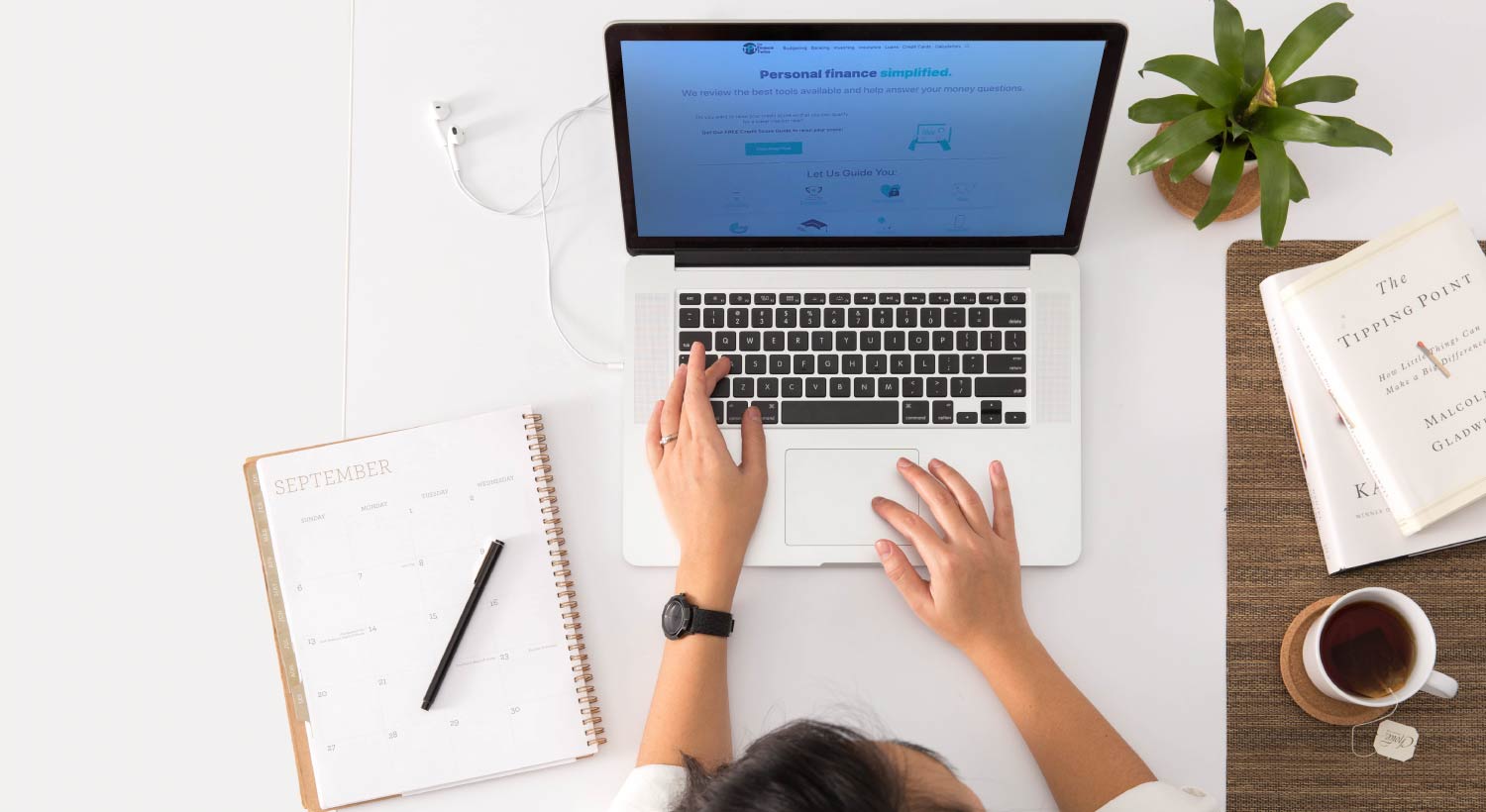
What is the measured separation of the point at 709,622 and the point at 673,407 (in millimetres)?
198

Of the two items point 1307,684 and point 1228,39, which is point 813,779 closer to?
point 1307,684

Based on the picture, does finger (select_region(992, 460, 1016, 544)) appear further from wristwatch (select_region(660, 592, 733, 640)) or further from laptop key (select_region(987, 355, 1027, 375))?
wristwatch (select_region(660, 592, 733, 640))

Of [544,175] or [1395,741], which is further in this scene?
[544,175]

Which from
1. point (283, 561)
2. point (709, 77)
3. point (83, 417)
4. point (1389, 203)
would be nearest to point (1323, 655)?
point (1389, 203)

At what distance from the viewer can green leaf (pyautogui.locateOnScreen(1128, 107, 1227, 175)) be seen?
814 mm

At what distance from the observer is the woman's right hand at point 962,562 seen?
87 centimetres

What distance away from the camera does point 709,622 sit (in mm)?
864

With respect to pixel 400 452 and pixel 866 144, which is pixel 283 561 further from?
pixel 866 144

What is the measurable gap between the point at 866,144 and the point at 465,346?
1.41ft

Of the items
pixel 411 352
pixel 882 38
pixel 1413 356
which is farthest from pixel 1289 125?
pixel 411 352

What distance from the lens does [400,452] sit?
3.00 ft

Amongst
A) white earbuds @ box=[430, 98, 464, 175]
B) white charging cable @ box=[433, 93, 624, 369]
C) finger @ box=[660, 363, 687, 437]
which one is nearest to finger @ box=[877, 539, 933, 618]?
finger @ box=[660, 363, 687, 437]

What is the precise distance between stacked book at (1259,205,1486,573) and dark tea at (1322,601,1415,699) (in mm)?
56

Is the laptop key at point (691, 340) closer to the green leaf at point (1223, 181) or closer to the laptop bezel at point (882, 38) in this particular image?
the laptop bezel at point (882, 38)
